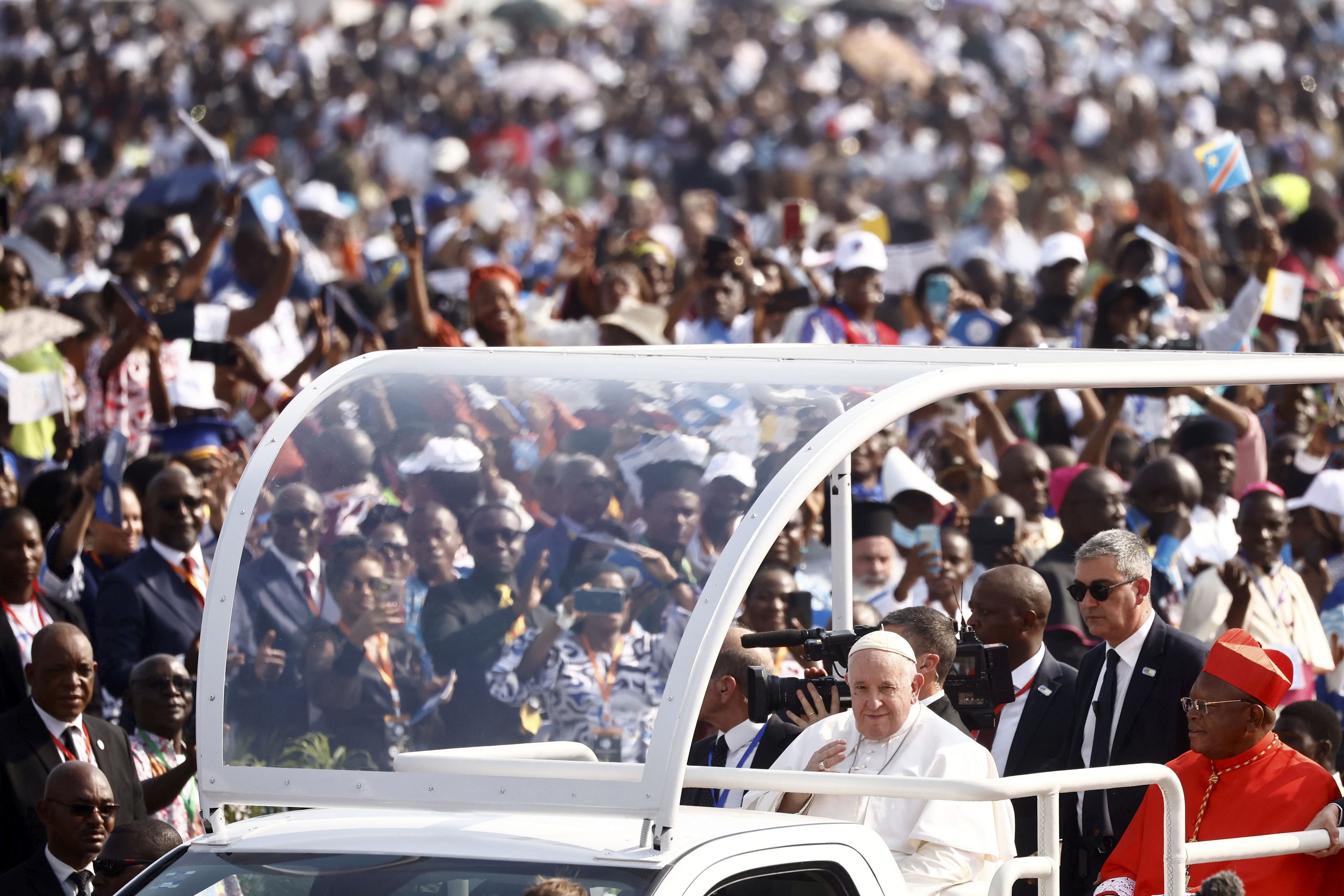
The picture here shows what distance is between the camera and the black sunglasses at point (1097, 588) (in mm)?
7047

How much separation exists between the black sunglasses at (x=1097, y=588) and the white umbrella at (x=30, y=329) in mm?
6181

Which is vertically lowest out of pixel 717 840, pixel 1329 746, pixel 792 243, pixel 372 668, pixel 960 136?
pixel 1329 746

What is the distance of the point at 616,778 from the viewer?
522 centimetres

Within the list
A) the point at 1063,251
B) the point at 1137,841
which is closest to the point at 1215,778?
the point at 1137,841

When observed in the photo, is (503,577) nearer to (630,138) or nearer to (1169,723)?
(1169,723)

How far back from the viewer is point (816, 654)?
618 centimetres

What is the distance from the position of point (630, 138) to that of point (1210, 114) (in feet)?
23.2

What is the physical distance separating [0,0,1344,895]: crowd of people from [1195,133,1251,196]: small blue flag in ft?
1.34

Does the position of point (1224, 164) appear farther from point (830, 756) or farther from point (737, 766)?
point (830, 756)

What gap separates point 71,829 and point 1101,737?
350 centimetres

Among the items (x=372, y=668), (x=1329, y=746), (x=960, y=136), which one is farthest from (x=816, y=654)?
(x=960, y=136)

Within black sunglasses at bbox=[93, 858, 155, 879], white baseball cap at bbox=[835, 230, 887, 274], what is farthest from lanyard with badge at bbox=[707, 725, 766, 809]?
white baseball cap at bbox=[835, 230, 887, 274]

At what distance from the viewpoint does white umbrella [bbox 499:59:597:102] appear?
28.8m

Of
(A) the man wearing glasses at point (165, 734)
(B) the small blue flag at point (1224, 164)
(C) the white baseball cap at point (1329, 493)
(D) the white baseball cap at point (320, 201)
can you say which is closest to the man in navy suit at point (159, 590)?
(A) the man wearing glasses at point (165, 734)
